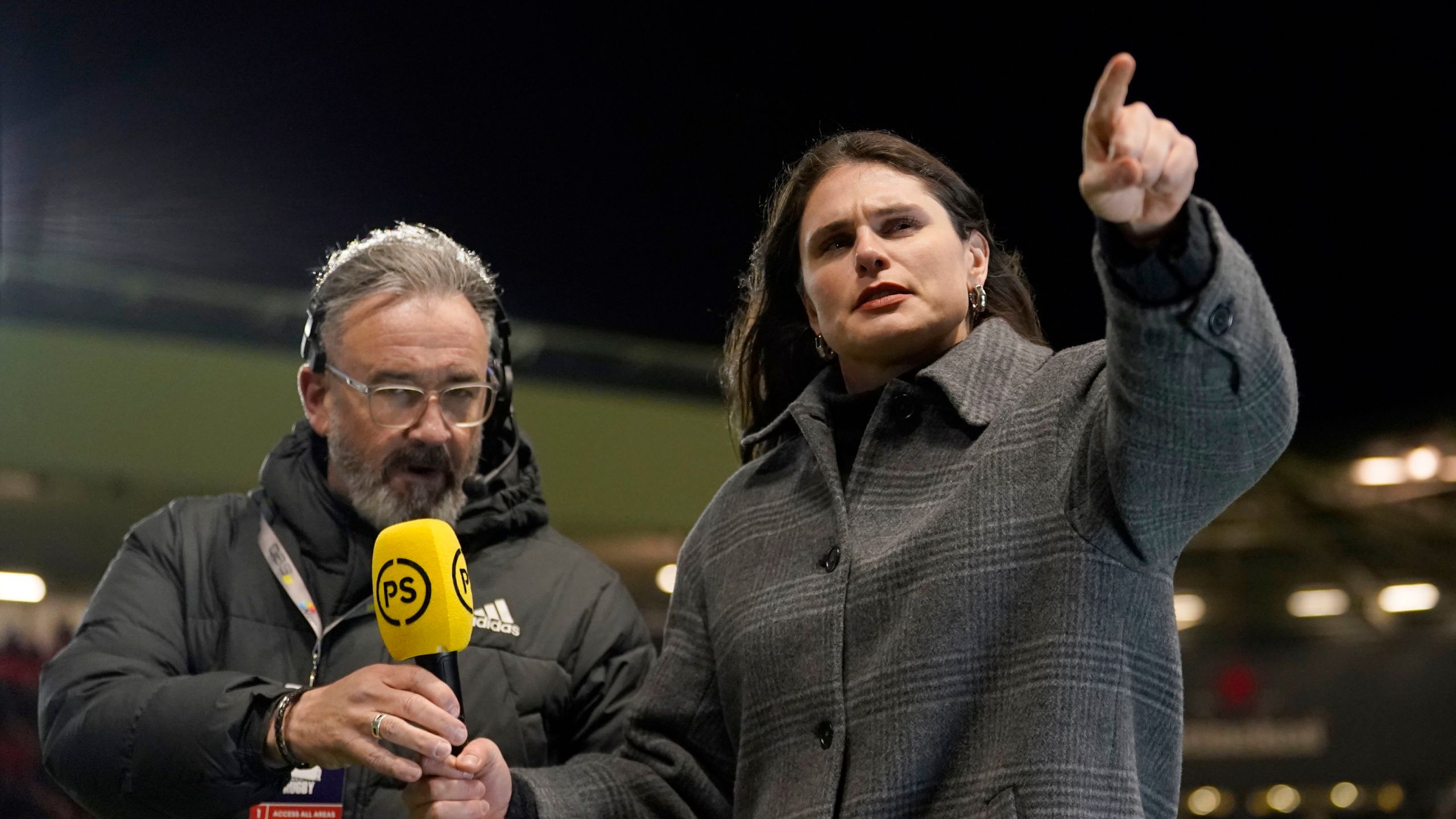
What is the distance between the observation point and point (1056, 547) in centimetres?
163

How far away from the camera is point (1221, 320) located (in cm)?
137

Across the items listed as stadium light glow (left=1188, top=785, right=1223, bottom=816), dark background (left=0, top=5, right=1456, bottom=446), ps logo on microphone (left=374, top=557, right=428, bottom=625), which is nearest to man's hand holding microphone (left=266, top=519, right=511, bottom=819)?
ps logo on microphone (left=374, top=557, right=428, bottom=625)

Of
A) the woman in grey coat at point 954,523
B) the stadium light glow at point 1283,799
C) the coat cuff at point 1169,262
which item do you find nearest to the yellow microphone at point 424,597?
the woman in grey coat at point 954,523

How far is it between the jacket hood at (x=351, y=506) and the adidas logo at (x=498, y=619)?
0.12m

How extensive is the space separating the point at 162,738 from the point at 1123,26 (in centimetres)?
347

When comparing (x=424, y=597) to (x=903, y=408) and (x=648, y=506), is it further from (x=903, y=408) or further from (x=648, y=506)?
(x=648, y=506)

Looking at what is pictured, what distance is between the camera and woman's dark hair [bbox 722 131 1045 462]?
2.15 m

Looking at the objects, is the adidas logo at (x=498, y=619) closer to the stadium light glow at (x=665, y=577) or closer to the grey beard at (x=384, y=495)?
the grey beard at (x=384, y=495)

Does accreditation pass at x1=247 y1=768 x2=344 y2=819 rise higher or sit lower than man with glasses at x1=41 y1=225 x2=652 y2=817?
lower

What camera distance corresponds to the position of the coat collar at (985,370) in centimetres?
184

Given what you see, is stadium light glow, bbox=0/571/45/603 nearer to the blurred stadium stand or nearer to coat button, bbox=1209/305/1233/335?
the blurred stadium stand

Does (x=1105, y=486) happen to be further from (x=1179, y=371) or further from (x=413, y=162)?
(x=413, y=162)

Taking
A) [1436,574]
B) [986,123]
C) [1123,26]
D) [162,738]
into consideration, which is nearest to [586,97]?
[986,123]

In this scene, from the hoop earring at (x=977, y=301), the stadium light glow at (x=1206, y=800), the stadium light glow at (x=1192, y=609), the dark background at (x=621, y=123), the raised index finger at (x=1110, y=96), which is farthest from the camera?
the stadium light glow at (x=1192, y=609)
